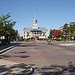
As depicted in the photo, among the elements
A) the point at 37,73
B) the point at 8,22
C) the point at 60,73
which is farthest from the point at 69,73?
the point at 8,22

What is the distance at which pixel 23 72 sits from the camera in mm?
12992

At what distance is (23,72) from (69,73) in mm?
2135

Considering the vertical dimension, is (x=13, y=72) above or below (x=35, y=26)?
below

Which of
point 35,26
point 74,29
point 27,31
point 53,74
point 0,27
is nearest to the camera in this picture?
point 53,74

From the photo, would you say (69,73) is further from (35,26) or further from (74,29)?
(35,26)

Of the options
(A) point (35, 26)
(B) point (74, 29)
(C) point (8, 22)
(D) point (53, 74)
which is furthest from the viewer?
(A) point (35, 26)

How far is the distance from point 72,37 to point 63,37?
4647mm

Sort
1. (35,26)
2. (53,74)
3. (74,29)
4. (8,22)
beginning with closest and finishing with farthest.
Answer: (53,74), (8,22), (74,29), (35,26)

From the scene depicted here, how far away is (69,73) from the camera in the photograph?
13.0 metres

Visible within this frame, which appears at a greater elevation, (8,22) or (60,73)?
(8,22)

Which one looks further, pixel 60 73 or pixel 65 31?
pixel 65 31

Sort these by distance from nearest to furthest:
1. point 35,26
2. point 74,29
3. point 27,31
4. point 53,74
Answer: point 53,74
point 74,29
point 35,26
point 27,31

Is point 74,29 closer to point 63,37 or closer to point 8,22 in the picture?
point 63,37

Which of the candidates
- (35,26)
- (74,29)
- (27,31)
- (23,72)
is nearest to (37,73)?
(23,72)
